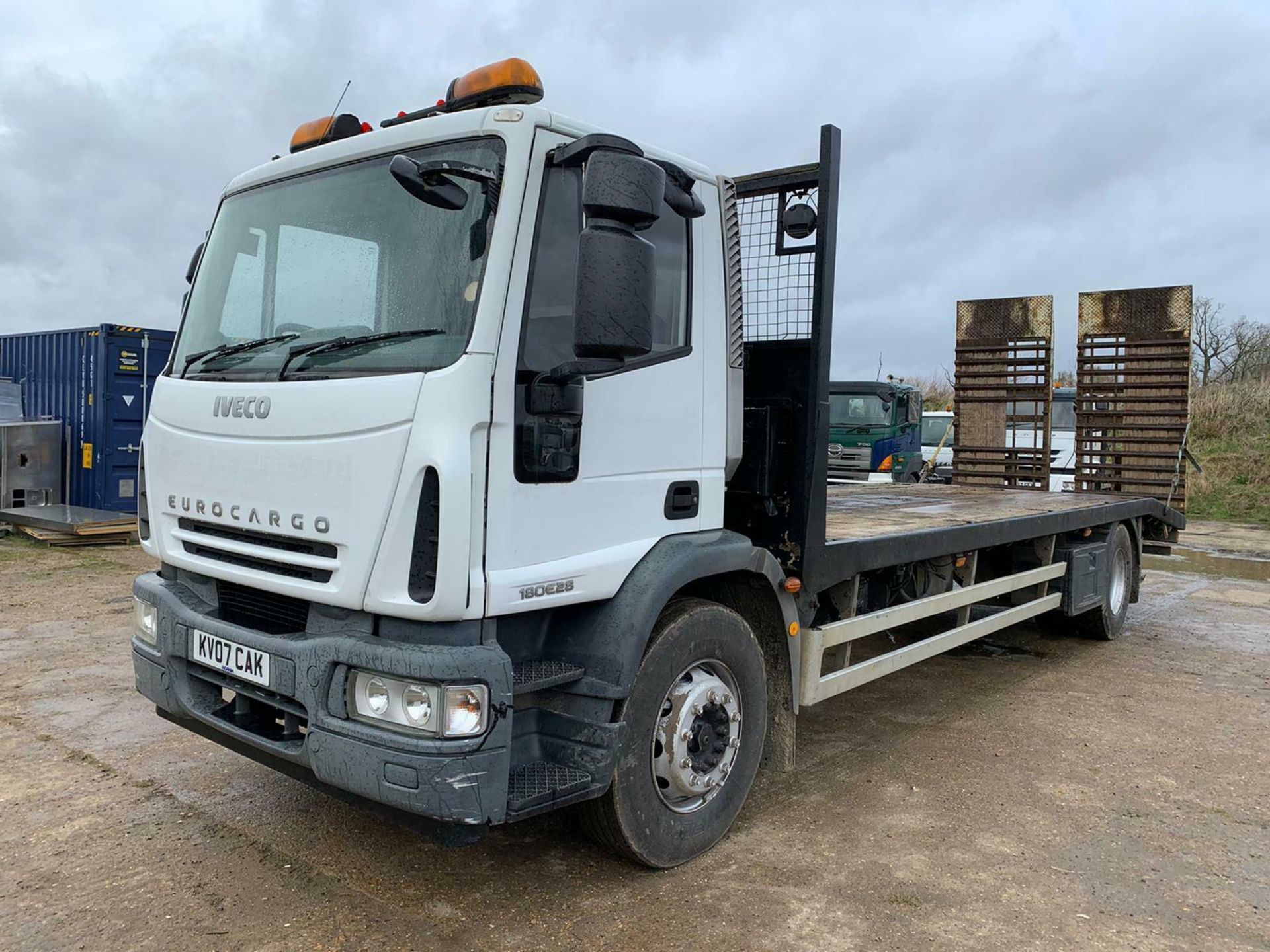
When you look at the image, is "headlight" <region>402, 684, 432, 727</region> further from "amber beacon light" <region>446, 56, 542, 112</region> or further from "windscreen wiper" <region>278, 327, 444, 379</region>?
"amber beacon light" <region>446, 56, 542, 112</region>

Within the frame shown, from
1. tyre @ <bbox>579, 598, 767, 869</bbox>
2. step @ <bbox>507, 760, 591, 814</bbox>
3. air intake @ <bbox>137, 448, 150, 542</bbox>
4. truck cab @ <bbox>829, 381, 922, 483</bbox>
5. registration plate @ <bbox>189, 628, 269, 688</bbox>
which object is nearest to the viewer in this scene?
step @ <bbox>507, 760, 591, 814</bbox>

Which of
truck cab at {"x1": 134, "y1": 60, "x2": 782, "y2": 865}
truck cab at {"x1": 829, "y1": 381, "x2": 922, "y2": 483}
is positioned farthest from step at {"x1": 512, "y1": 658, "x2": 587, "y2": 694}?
truck cab at {"x1": 829, "y1": 381, "x2": 922, "y2": 483}

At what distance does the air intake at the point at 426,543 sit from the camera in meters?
2.60

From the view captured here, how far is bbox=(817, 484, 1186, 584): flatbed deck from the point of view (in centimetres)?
420

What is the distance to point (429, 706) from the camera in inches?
102

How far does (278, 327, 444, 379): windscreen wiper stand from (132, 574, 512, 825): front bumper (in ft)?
2.83

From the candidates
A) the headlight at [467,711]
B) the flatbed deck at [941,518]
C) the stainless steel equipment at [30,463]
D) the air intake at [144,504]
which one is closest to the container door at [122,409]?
the stainless steel equipment at [30,463]

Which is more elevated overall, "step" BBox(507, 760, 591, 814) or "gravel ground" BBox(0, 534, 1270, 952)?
"step" BBox(507, 760, 591, 814)

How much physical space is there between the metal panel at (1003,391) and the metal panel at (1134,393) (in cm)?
41

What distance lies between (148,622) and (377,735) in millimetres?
1352

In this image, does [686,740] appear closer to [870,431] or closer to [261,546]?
[261,546]

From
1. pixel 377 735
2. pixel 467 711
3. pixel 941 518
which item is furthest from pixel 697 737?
pixel 941 518

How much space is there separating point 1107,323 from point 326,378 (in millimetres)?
8296

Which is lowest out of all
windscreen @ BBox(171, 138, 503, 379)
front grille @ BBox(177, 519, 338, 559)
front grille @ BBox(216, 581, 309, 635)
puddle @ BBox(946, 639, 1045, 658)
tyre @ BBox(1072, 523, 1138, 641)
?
puddle @ BBox(946, 639, 1045, 658)
